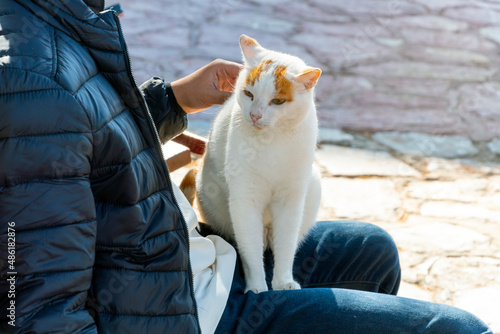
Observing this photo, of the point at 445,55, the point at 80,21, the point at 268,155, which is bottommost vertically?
the point at 445,55

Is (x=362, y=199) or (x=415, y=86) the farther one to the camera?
(x=415, y=86)

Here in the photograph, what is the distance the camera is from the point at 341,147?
315 centimetres

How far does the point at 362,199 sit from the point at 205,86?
1.32 metres

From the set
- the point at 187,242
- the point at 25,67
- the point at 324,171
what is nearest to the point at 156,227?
the point at 187,242

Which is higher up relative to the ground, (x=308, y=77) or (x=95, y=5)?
(x=95, y=5)

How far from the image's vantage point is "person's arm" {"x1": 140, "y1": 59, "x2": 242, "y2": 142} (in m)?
1.48

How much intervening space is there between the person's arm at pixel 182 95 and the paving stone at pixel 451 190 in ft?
4.73

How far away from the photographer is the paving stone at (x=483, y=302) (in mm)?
1925

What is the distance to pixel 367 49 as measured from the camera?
14.8 ft

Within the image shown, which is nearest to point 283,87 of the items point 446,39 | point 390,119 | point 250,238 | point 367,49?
point 250,238

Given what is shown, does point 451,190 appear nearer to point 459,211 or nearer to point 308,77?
point 459,211

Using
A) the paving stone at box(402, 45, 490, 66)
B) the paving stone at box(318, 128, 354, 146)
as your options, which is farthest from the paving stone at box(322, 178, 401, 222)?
the paving stone at box(402, 45, 490, 66)

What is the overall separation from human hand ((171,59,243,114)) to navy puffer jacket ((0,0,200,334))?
51 centimetres

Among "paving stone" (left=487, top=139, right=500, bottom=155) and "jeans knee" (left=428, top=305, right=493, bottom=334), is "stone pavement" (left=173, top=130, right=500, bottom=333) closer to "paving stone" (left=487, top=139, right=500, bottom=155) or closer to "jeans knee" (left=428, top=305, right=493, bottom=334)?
"paving stone" (left=487, top=139, right=500, bottom=155)
